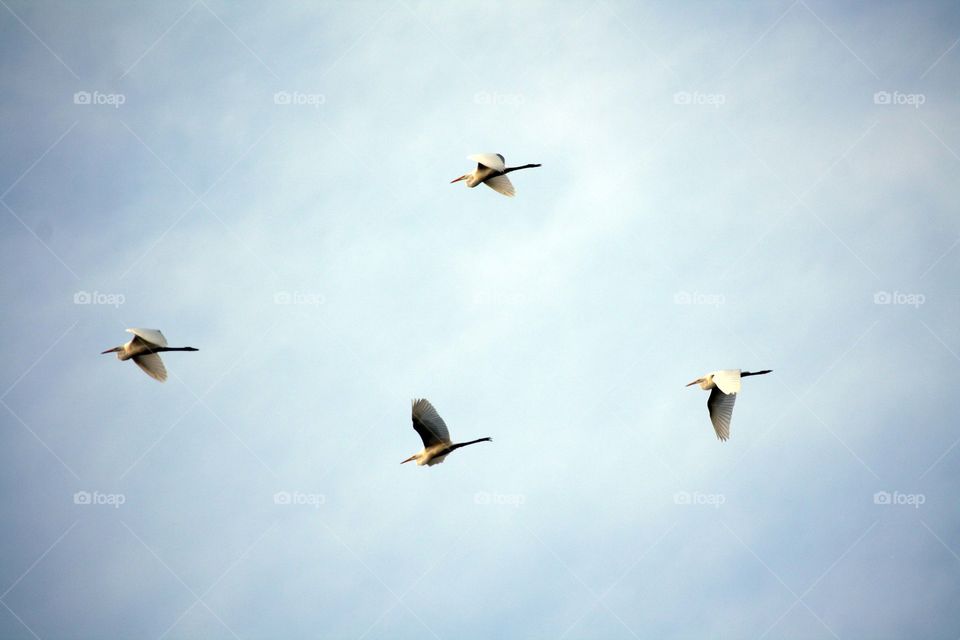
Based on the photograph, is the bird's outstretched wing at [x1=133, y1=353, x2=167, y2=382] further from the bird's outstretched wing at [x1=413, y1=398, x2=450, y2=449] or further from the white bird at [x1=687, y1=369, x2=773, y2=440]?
the white bird at [x1=687, y1=369, x2=773, y2=440]

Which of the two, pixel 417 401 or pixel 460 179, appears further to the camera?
pixel 460 179

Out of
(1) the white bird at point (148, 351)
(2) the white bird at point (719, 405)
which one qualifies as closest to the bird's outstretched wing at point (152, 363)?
(1) the white bird at point (148, 351)

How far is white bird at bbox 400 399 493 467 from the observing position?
34.5 m

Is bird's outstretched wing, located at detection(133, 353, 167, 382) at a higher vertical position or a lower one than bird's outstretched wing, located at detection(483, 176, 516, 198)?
lower

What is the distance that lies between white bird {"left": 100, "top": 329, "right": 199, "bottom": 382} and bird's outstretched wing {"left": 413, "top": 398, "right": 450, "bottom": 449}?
8.59 meters

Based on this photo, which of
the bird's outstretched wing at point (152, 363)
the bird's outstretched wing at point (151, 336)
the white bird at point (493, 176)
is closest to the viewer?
the bird's outstretched wing at point (151, 336)

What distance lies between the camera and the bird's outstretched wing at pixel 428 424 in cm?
3450

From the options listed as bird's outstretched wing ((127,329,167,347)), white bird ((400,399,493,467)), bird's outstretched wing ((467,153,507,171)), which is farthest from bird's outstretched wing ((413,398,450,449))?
bird's outstretched wing ((127,329,167,347))

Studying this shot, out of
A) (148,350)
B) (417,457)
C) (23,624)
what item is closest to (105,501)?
(148,350)

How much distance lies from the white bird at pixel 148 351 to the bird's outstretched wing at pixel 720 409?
1682 cm

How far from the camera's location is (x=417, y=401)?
34.4m

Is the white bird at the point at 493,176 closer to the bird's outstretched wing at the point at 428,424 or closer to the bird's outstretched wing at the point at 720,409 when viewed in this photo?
the bird's outstretched wing at the point at 428,424

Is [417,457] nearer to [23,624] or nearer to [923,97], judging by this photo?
[923,97]

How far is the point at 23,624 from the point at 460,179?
36.8m
